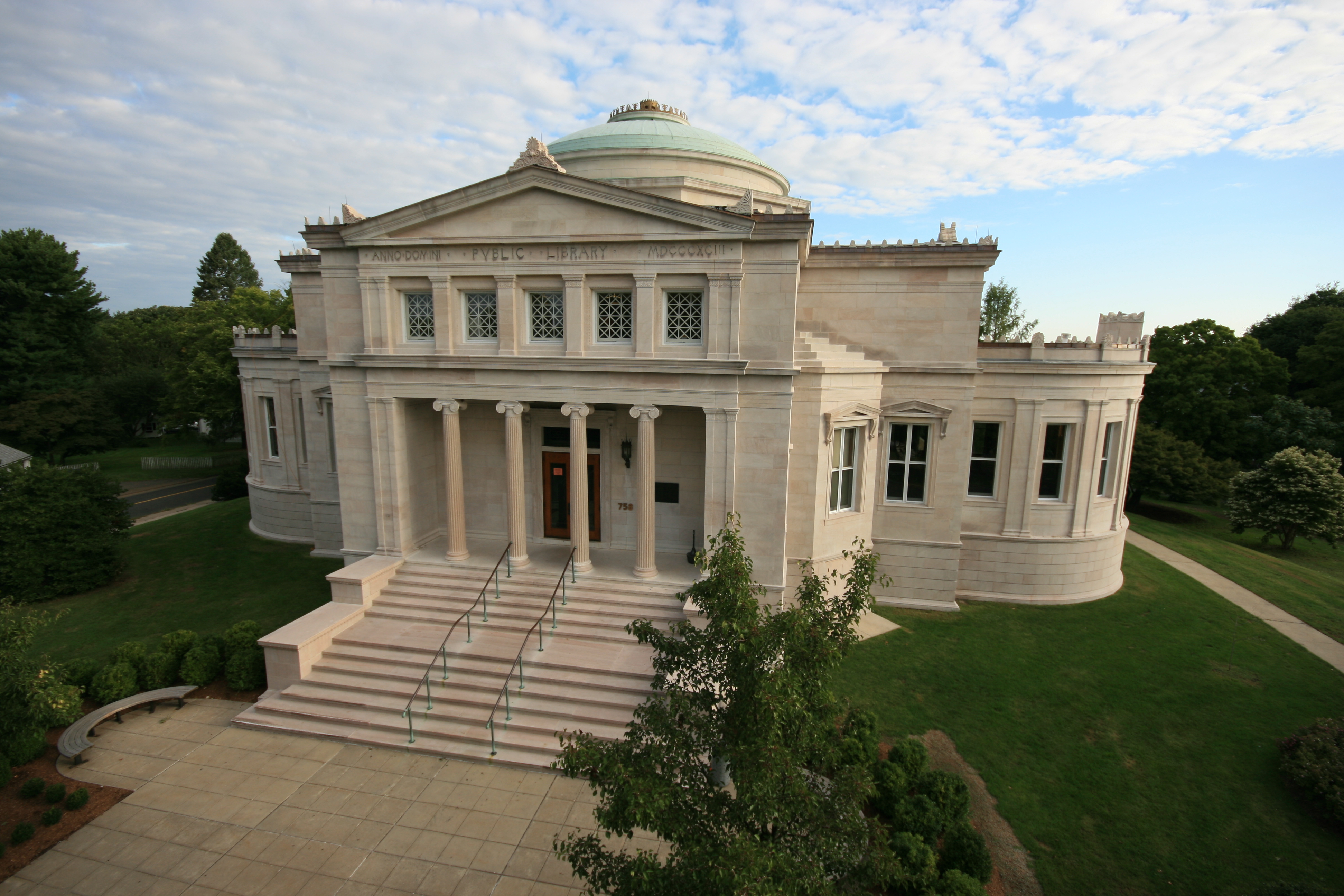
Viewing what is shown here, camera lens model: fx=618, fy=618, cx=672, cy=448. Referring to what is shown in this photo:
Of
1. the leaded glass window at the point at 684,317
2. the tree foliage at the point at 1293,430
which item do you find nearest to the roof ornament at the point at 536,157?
the leaded glass window at the point at 684,317

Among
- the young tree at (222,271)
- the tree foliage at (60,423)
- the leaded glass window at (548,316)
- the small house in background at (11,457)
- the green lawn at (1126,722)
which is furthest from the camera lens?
the young tree at (222,271)

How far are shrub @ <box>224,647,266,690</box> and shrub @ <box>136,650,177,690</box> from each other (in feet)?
4.06

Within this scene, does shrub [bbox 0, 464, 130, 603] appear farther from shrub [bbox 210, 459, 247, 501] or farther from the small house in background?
shrub [bbox 210, 459, 247, 501]

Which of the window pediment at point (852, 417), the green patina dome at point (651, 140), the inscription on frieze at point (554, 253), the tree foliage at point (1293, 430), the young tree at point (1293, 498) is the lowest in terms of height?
the young tree at point (1293, 498)

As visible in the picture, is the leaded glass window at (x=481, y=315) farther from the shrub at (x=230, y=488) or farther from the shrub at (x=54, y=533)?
the shrub at (x=230, y=488)

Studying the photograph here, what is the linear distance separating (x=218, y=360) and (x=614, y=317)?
1529 inches

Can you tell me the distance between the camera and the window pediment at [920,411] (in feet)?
62.5

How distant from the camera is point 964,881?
8641mm

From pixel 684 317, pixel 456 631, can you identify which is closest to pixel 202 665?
pixel 456 631

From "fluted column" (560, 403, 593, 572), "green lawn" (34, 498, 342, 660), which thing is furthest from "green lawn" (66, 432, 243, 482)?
"fluted column" (560, 403, 593, 572)

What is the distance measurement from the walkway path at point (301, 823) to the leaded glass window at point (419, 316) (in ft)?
33.9

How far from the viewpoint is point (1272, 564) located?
86.2ft

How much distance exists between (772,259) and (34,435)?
162 ft

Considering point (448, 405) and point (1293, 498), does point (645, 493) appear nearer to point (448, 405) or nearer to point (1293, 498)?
point (448, 405)
